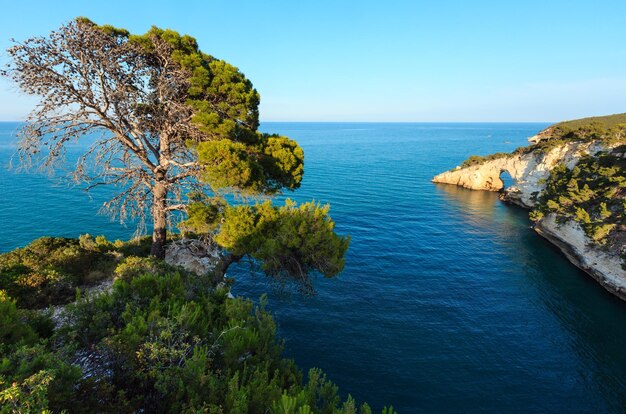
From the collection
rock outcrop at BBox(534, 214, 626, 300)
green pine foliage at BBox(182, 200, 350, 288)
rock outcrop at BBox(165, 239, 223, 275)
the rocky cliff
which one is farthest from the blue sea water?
green pine foliage at BBox(182, 200, 350, 288)

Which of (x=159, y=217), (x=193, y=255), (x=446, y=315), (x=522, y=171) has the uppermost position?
(x=522, y=171)

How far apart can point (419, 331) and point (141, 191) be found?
19.8 m

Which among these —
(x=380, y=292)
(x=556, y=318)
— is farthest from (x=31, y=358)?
(x=556, y=318)

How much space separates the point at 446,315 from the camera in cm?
2247

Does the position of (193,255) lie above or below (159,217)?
below

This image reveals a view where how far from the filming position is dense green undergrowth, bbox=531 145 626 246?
93.0 feet

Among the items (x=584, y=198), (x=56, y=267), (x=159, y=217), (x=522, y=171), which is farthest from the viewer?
(x=522, y=171)

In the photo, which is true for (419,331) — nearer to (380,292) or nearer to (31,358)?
(380,292)

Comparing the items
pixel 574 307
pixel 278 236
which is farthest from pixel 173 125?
pixel 574 307

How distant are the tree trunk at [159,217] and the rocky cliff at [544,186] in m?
35.6

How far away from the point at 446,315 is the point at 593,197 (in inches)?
954

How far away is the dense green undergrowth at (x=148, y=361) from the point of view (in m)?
5.39

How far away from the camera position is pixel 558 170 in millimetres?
41344

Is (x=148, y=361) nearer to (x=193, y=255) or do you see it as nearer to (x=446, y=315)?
(x=193, y=255)
